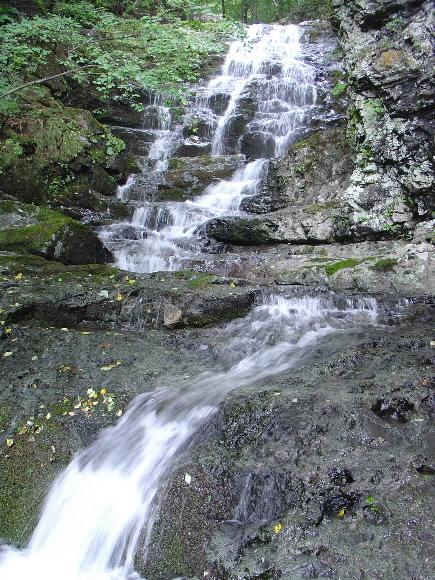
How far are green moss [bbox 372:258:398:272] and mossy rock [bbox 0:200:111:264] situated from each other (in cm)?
527

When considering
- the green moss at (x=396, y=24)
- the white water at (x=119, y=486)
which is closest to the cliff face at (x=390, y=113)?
the green moss at (x=396, y=24)

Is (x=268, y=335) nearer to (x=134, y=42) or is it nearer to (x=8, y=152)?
(x=134, y=42)

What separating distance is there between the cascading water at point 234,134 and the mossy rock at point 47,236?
83cm

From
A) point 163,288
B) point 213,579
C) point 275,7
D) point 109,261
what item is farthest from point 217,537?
point 275,7

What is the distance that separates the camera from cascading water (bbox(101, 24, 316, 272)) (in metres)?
9.85

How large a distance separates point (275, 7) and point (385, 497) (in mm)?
32292

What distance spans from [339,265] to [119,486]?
19.1 feet

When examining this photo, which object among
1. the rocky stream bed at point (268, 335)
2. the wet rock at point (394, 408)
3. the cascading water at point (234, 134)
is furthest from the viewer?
the cascading water at point (234, 134)

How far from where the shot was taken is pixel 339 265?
822cm

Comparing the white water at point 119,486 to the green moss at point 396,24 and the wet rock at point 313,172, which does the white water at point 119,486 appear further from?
the green moss at point 396,24

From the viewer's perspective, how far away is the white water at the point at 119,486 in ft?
11.1

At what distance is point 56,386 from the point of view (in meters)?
4.76

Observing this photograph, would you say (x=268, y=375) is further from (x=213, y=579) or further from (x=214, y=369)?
(x=213, y=579)

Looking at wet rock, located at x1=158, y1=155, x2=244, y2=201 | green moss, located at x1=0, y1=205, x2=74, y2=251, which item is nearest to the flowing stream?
wet rock, located at x1=158, y1=155, x2=244, y2=201
